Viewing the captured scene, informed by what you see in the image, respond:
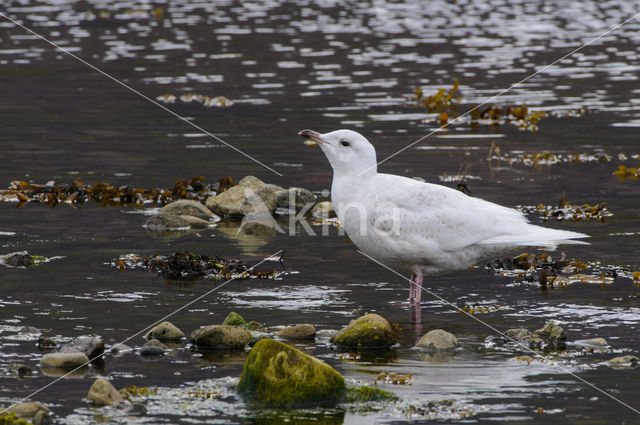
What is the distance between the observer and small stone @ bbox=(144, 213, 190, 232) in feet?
52.7

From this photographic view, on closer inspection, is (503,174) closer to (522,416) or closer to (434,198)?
(434,198)

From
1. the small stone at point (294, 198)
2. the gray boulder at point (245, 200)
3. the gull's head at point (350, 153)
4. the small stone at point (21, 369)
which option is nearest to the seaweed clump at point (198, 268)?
the gull's head at point (350, 153)

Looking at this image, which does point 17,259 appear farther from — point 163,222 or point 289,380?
point 289,380

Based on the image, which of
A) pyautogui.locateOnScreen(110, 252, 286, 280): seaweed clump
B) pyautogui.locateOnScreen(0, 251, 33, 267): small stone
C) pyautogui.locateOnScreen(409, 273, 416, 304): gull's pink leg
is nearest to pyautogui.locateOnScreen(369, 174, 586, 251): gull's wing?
pyautogui.locateOnScreen(409, 273, 416, 304): gull's pink leg

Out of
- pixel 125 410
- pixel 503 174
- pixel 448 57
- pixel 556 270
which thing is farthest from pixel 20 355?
pixel 448 57

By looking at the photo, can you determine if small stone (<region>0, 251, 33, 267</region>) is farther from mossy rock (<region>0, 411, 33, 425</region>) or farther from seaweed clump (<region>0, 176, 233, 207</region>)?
mossy rock (<region>0, 411, 33, 425</region>)

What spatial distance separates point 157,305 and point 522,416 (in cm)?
494

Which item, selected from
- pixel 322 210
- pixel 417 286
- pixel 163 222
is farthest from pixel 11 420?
pixel 322 210

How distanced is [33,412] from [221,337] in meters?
2.40

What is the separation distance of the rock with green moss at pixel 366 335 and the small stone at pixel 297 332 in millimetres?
322

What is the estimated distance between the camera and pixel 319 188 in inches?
739

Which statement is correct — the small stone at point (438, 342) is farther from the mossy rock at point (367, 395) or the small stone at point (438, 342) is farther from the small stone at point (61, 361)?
the small stone at point (61, 361)

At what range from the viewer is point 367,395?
8672 millimetres

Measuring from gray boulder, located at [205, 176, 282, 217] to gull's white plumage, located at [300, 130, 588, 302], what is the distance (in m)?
4.78
